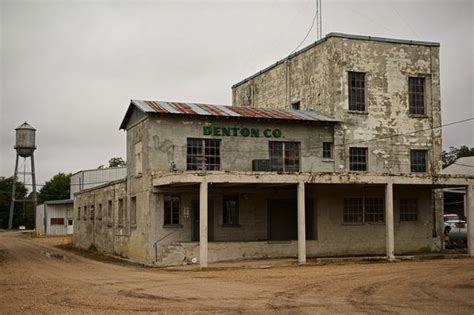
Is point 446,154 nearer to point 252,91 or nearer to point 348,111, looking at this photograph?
point 252,91

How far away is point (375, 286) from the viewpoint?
1781 centimetres

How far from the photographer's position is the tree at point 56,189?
103062mm

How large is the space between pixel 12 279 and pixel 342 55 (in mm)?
17621

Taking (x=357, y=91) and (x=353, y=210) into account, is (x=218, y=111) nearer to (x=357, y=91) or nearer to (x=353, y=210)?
(x=357, y=91)

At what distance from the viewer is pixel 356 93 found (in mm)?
30672

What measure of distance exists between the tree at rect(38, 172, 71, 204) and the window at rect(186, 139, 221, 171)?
78664 millimetres

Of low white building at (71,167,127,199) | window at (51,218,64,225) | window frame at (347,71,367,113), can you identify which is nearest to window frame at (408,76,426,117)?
window frame at (347,71,367,113)

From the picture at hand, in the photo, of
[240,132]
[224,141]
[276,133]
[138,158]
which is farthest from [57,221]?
[276,133]

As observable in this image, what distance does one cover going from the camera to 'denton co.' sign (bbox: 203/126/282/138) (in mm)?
27969

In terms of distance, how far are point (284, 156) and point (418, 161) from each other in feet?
22.9

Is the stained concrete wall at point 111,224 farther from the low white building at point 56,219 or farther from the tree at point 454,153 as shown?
the tree at point 454,153

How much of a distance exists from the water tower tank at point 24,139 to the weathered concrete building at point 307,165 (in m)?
41.5

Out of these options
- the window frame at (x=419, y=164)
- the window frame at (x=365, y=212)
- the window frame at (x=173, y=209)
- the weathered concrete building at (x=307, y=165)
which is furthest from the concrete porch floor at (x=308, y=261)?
the window frame at (x=419, y=164)

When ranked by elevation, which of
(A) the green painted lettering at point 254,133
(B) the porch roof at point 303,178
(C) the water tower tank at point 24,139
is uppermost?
(C) the water tower tank at point 24,139
